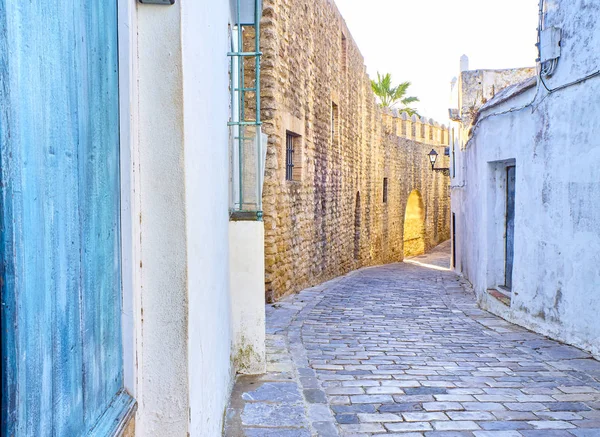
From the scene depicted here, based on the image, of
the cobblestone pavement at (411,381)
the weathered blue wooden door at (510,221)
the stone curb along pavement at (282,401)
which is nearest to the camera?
the stone curb along pavement at (282,401)

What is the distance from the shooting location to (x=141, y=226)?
225cm

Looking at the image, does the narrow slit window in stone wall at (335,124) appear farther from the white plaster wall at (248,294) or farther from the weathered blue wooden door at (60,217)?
the weathered blue wooden door at (60,217)

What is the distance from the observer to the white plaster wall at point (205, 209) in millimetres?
2457

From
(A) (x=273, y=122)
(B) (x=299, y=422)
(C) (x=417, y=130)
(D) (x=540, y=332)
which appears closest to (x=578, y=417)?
(B) (x=299, y=422)

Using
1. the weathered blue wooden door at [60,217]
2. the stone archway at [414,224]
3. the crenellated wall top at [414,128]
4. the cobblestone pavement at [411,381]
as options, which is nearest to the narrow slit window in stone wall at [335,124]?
the cobblestone pavement at [411,381]

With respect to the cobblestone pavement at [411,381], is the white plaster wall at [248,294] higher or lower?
higher

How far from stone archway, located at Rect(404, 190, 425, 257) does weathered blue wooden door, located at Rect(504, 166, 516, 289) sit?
18.6 metres

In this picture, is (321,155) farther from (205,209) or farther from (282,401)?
(205,209)

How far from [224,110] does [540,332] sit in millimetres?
4720

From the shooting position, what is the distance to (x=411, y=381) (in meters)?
4.93

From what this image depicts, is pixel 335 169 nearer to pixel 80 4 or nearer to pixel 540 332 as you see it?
pixel 540 332

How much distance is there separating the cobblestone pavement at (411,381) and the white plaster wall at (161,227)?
1.51 metres

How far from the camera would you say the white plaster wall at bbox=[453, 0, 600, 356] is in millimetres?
5910

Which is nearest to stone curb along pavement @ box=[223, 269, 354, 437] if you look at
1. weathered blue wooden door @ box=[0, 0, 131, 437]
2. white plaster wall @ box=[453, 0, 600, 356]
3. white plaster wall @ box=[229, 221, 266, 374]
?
white plaster wall @ box=[229, 221, 266, 374]
